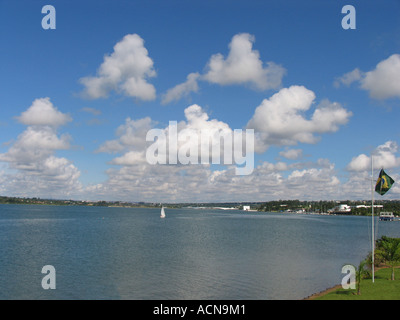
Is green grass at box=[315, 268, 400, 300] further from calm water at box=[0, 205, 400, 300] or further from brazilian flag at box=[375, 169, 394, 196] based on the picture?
brazilian flag at box=[375, 169, 394, 196]

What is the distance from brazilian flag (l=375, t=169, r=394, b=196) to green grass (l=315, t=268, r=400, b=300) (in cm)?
874

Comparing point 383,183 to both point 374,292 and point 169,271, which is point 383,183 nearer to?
point 374,292

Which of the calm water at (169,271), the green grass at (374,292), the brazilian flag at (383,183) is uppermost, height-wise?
the brazilian flag at (383,183)

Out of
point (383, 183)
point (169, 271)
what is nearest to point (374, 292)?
point (383, 183)

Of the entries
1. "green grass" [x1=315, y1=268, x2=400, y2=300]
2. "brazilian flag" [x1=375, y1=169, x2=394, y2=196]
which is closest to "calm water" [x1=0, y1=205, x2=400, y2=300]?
"green grass" [x1=315, y1=268, x2=400, y2=300]

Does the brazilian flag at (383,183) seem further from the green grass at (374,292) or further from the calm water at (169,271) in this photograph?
the calm water at (169,271)

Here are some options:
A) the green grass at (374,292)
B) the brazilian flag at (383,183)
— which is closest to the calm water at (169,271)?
the green grass at (374,292)

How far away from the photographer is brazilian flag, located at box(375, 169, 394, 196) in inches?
1280

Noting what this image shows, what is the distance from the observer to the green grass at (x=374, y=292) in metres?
29.1

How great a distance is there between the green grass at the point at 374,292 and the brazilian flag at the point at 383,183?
28.7 feet

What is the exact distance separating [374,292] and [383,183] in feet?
33.1

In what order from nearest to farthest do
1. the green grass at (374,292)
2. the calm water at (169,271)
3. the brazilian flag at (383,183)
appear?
the green grass at (374,292) < the brazilian flag at (383,183) < the calm water at (169,271)
